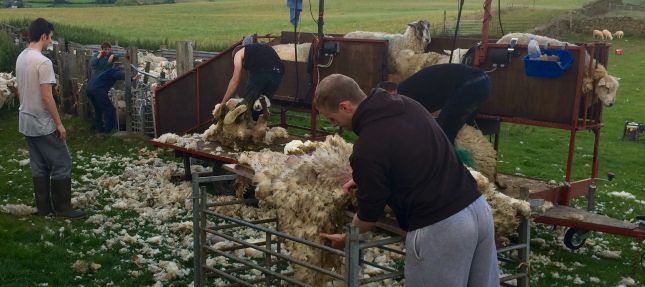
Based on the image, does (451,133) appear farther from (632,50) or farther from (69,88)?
(632,50)

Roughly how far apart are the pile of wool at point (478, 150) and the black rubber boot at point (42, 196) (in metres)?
4.67

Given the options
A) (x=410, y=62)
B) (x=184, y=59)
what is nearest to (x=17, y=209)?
(x=410, y=62)

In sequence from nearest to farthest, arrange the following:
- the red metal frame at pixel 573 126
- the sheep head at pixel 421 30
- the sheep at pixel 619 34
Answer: the red metal frame at pixel 573 126, the sheep head at pixel 421 30, the sheep at pixel 619 34

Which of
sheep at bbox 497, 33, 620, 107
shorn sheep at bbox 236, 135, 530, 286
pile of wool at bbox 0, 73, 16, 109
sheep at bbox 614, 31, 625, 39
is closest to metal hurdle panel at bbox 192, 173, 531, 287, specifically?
shorn sheep at bbox 236, 135, 530, 286

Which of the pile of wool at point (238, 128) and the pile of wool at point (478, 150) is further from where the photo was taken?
the pile of wool at point (238, 128)

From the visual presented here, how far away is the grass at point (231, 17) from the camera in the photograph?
4688cm

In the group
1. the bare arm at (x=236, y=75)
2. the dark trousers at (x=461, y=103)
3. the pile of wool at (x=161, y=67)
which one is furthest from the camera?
the pile of wool at (x=161, y=67)

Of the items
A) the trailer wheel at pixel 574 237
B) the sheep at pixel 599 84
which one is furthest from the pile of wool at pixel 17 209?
the sheep at pixel 599 84

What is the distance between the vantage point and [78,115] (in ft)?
53.2

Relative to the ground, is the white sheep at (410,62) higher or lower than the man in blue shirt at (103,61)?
higher

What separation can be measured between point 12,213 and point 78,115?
7594 millimetres

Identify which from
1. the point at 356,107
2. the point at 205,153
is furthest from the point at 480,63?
the point at 356,107

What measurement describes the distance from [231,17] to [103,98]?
53.6m

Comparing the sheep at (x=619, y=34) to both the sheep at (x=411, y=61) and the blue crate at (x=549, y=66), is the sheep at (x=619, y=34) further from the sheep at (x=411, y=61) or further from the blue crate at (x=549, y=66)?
the blue crate at (x=549, y=66)
